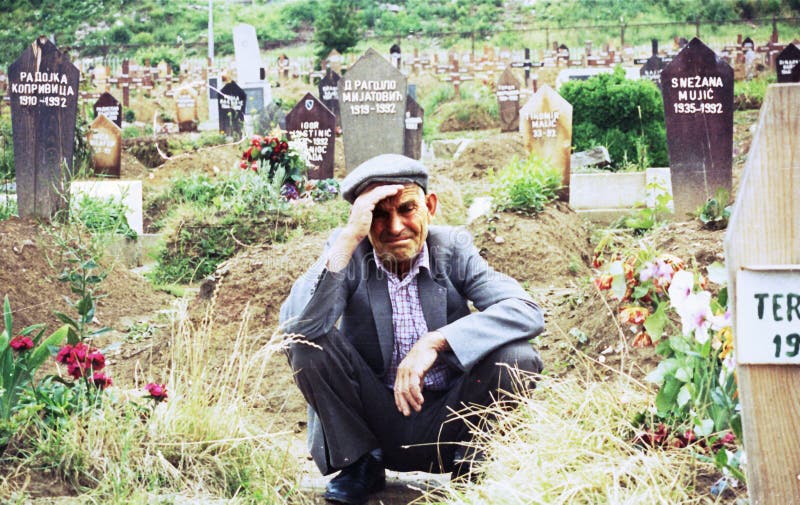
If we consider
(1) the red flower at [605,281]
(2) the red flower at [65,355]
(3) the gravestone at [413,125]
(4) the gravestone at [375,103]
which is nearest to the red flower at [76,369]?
(2) the red flower at [65,355]

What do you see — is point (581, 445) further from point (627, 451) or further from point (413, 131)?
point (413, 131)

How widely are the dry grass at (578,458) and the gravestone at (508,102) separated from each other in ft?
49.1

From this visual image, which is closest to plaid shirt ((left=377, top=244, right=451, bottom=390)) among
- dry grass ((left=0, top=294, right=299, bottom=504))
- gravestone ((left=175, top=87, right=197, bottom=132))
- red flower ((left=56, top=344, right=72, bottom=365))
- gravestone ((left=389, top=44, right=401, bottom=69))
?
dry grass ((left=0, top=294, right=299, bottom=504))

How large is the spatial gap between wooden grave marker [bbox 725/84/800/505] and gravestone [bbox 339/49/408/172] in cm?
754

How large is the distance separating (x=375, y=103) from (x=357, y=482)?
6.57m

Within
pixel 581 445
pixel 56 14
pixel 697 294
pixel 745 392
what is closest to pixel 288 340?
pixel 581 445

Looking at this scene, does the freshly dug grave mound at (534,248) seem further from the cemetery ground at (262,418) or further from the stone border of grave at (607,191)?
the stone border of grave at (607,191)

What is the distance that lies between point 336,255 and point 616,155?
9.86m

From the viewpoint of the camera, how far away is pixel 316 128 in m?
10.6

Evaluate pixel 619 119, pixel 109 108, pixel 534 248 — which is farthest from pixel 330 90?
pixel 534 248

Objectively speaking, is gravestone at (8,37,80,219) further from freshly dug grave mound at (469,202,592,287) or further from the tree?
the tree

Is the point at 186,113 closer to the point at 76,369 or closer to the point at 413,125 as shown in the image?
the point at 413,125

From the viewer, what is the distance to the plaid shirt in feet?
11.0

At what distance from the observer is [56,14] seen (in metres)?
39.4
